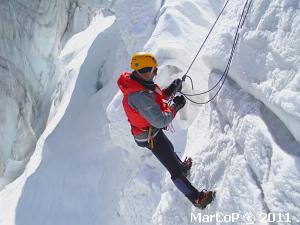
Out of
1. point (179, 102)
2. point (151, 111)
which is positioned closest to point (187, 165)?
point (179, 102)

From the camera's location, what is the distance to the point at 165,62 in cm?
491

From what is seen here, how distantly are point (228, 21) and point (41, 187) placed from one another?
4330mm

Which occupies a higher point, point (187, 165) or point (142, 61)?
point (142, 61)

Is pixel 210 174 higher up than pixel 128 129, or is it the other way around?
pixel 210 174

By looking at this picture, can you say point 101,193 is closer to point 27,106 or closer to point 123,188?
point 123,188

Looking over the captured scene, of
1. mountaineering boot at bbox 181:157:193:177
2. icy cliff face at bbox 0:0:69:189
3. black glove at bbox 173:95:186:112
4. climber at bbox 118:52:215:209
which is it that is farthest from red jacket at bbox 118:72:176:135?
icy cliff face at bbox 0:0:69:189

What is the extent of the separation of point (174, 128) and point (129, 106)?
1.68 metres

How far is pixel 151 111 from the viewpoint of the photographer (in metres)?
2.86

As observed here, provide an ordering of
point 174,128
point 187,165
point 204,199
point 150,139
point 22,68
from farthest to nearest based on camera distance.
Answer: point 22,68 < point 174,128 < point 187,165 < point 150,139 < point 204,199

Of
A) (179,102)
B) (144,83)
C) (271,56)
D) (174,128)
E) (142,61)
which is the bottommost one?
(174,128)

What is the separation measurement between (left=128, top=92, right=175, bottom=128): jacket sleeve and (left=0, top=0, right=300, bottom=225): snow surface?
589mm

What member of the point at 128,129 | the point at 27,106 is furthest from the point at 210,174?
the point at 27,106

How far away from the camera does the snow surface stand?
252 cm

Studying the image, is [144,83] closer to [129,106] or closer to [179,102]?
[129,106]
